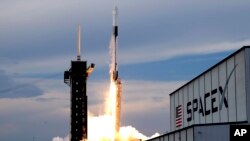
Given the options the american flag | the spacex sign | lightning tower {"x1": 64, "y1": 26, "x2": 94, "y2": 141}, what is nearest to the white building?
the spacex sign

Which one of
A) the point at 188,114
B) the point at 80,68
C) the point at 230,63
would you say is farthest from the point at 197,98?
the point at 80,68

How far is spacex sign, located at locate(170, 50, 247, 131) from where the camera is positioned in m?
52.8

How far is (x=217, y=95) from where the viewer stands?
60438 millimetres

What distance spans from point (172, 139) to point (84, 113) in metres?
48.1

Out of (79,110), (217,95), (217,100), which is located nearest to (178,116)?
(217,95)

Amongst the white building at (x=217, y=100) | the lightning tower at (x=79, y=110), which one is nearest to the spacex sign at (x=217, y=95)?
the white building at (x=217, y=100)

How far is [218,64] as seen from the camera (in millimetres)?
60438

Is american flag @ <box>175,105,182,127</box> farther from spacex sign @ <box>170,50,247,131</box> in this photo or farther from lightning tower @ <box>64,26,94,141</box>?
lightning tower @ <box>64,26,94,141</box>

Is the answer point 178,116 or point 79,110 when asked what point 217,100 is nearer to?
point 178,116

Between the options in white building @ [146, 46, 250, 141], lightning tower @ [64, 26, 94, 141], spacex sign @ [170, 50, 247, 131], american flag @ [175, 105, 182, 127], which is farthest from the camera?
lightning tower @ [64, 26, 94, 141]

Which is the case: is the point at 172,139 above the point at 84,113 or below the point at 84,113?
below

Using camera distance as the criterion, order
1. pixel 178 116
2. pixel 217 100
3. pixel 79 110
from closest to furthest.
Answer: pixel 217 100
pixel 178 116
pixel 79 110

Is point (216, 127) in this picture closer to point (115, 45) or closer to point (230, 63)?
point (230, 63)

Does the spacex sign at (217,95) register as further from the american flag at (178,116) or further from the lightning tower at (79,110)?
the lightning tower at (79,110)
